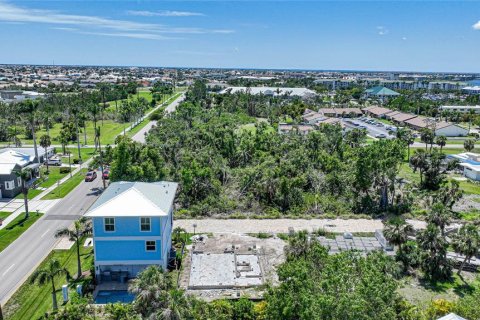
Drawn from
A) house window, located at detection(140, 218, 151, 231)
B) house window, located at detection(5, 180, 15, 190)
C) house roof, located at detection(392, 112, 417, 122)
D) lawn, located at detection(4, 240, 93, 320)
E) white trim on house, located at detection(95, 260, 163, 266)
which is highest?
house roof, located at detection(392, 112, 417, 122)

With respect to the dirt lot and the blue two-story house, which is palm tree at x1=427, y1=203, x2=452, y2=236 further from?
the blue two-story house

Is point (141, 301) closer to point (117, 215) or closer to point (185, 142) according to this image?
point (117, 215)

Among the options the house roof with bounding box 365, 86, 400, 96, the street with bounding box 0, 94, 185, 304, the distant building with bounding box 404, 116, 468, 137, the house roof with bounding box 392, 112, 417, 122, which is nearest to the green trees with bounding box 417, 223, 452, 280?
the street with bounding box 0, 94, 185, 304

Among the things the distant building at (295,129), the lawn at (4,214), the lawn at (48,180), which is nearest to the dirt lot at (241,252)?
the lawn at (4,214)

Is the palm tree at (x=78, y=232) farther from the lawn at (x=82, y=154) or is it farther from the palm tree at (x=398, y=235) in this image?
the lawn at (x=82, y=154)

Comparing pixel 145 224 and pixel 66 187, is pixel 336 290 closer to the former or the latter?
pixel 145 224

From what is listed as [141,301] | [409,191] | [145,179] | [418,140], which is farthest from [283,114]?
[141,301]

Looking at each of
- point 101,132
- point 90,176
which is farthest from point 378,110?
point 90,176
